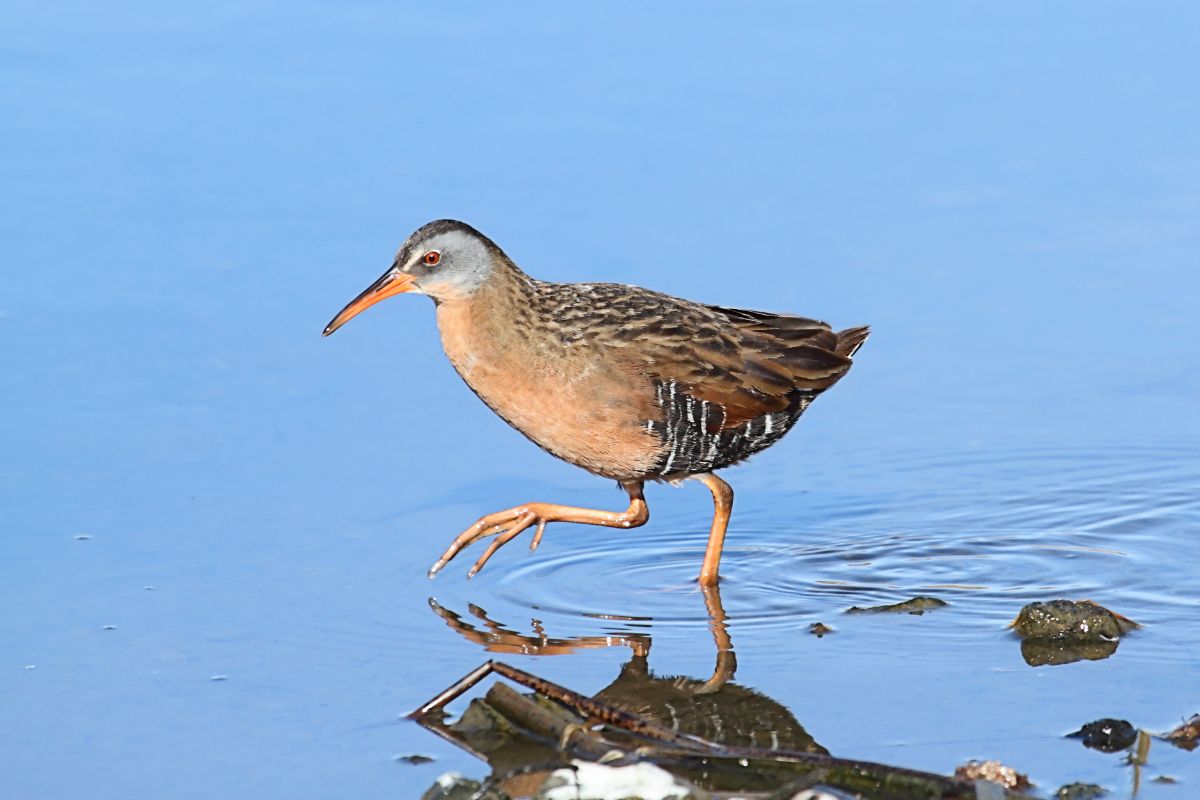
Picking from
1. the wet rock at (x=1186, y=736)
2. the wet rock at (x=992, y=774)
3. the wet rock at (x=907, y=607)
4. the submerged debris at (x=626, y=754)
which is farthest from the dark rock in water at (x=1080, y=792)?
the wet rock at (x=907, y=607)

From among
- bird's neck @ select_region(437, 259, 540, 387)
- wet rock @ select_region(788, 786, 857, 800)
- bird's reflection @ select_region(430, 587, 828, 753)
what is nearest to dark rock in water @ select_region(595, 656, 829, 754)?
bird's reflection @ select_region(430, 587, 828, 753)

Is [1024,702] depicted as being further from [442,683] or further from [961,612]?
[442,683]

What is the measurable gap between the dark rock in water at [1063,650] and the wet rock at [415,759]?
182 cm

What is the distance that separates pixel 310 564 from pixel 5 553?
1.02m

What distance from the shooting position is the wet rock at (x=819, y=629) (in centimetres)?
605

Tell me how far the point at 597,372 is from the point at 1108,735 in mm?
2330

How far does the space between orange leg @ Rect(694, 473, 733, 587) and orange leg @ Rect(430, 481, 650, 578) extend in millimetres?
256

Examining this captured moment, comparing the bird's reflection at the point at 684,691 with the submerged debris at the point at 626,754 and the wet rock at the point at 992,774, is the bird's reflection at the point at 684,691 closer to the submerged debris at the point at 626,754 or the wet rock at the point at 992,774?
the submerged debris at the point at 626,754

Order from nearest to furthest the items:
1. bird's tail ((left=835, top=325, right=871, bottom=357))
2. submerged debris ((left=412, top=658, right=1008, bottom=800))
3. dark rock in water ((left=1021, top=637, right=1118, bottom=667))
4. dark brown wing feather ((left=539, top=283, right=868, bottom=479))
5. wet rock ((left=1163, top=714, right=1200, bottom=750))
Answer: submerged debris ((left=412, top=658, right=1008, bottom=800))
wet rock ((left=1163, top=714, right=1200, bottom=750))
dark rock in water ((left=1021, top=637, right=1118, bottom=667))
dark brown wing feather ((left=539, top=283, right=868, bottom=479))
bird's tail ((left=835, top=325, right=871, bottom=357))

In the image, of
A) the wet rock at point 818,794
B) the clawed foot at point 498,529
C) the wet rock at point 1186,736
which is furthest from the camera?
the clawed foot at point 498,529

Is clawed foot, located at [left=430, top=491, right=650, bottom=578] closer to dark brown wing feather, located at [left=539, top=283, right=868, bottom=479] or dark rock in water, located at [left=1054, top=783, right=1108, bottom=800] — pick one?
dark brown wing feather, located at [left=539, top=283, right=868, bottom=479]

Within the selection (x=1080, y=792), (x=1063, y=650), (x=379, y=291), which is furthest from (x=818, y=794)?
(x=379, y=291)

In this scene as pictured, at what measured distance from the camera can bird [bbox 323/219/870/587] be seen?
668 centimetres

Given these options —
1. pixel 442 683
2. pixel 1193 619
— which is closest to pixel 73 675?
pixel 442 683
